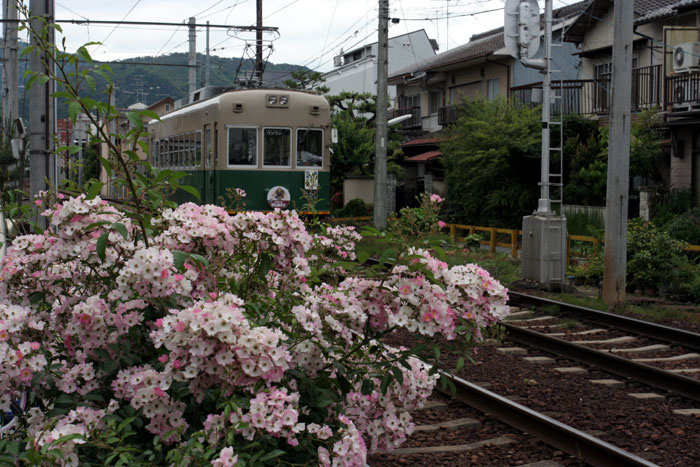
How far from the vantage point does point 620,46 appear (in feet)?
36.7

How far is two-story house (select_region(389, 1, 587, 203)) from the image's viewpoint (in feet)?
90.6

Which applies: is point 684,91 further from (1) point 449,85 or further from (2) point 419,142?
(1) point 449,85

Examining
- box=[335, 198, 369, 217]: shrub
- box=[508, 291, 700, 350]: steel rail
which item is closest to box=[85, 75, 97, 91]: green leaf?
box=[508, 291, 700, 350]: steel rail

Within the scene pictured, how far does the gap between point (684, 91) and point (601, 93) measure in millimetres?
4170

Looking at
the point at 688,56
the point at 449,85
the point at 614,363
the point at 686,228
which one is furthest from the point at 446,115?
the point at 614,363

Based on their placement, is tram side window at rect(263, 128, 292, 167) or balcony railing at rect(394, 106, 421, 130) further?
balcony railing at rect(394, 106, 421, 130)

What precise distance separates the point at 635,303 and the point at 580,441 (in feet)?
23.0

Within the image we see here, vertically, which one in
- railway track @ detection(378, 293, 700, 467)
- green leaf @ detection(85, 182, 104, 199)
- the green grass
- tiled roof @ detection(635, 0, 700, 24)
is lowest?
railway track @ detection(378, 293, 700, 467)

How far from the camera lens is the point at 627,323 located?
9.89m

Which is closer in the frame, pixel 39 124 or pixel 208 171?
pixel 39 124

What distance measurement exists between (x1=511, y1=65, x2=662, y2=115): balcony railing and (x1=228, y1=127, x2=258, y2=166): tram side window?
282 inches

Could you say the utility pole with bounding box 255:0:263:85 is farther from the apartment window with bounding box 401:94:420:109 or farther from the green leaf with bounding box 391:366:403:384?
the green leaf with bounding box 391:366:403:384

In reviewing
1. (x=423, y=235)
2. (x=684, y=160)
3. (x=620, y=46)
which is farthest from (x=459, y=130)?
(x=423, y=235)

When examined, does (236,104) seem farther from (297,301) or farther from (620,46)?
(297,301)
